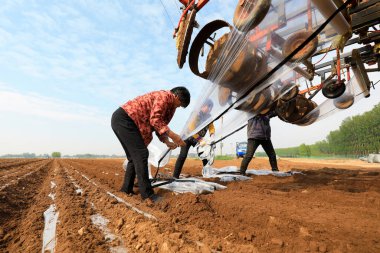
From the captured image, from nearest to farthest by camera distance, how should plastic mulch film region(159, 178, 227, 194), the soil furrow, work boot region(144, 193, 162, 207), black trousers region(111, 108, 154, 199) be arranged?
the soil furrow
work boot region(144, 193, 162, 207)
black trousers region(111, 108, 154, 199)
plastic mulch film region(159, 178, 227, 194)

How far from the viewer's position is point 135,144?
2666 millimetres

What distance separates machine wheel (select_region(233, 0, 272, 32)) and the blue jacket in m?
2.64

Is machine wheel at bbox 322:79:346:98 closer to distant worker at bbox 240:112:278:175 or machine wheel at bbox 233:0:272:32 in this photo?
distant worker at bbox 240:112:278:175

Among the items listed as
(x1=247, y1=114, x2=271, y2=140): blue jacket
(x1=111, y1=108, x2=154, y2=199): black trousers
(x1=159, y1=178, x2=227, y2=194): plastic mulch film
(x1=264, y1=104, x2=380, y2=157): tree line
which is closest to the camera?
(x1=111, y1=108, x2=154, y2=199): black trousers

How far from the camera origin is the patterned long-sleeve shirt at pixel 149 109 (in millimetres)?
2650

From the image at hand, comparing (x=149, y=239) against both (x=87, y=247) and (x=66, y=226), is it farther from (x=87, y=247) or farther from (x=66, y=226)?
(x=66, y=226)

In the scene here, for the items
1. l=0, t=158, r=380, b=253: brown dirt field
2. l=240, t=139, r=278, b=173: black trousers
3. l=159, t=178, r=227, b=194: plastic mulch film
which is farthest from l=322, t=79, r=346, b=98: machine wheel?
l=159, t=178, r=227, b=194: plastic mulch film

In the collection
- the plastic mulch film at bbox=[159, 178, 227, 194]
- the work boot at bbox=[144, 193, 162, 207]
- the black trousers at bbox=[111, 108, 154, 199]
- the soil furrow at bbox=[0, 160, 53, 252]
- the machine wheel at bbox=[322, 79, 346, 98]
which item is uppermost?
the machine wheel at bbox=[322, 79, 346, 98]

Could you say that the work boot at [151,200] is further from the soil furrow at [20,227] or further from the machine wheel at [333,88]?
the machine wheel at [333,88]

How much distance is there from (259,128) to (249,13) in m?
2.82

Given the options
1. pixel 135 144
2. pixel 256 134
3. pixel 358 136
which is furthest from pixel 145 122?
pixel 358 136

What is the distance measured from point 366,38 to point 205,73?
7.13ft

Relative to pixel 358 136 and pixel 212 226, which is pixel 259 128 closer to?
pixel 212 226

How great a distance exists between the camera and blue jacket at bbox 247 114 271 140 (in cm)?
449
